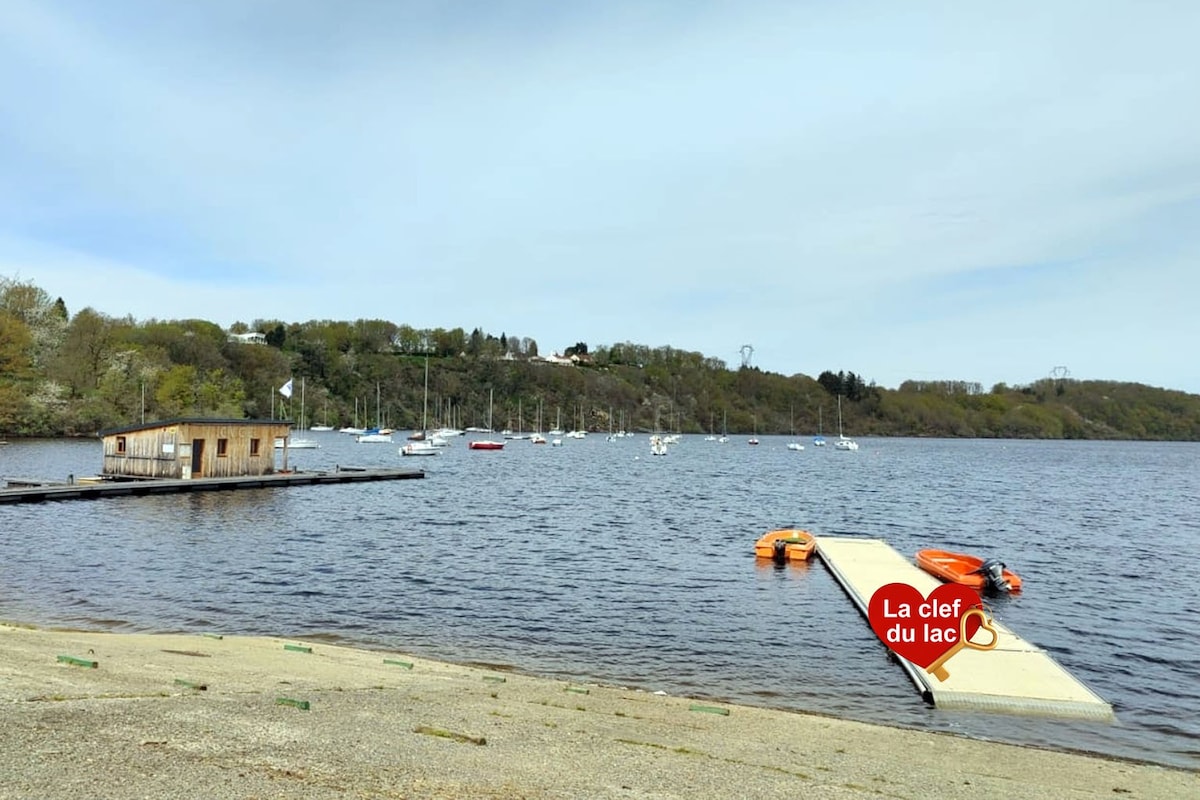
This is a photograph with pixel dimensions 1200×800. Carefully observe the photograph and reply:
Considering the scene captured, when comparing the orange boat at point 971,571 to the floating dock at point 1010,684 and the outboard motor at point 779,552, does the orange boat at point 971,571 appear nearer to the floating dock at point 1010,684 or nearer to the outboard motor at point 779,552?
the outboard motor at point 779,552

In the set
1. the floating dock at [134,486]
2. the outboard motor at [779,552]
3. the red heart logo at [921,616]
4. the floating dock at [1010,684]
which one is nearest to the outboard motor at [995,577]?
the floating dock at [1010,684]

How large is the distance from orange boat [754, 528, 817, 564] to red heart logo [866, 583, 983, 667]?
19068mm

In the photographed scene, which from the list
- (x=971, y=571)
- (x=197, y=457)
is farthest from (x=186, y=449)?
(x=971, y=571)

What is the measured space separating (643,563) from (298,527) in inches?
646

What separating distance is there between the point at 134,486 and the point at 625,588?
105 feet

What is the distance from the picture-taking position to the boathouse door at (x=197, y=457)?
49.2m

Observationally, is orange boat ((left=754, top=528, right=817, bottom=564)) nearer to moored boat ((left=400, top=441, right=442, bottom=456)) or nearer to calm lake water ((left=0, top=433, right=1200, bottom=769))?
calm lake water ((left=0, top=433, right=1200, bottom=769))

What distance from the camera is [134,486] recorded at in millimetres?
44562

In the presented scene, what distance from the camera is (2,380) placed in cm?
10306

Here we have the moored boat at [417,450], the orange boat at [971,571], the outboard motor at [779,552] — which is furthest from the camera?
the moored boat at [417,450]

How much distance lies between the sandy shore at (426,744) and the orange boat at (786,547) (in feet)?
56.9

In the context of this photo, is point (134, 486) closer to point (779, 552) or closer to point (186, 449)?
point (186, 449)

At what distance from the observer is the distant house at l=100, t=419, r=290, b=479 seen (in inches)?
1907

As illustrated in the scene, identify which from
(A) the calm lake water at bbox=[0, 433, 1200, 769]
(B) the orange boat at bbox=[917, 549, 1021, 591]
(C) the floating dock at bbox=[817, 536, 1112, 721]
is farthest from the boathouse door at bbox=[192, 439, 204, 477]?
(C) the floating dock at bbox=[817, 536, 1112, 721]
